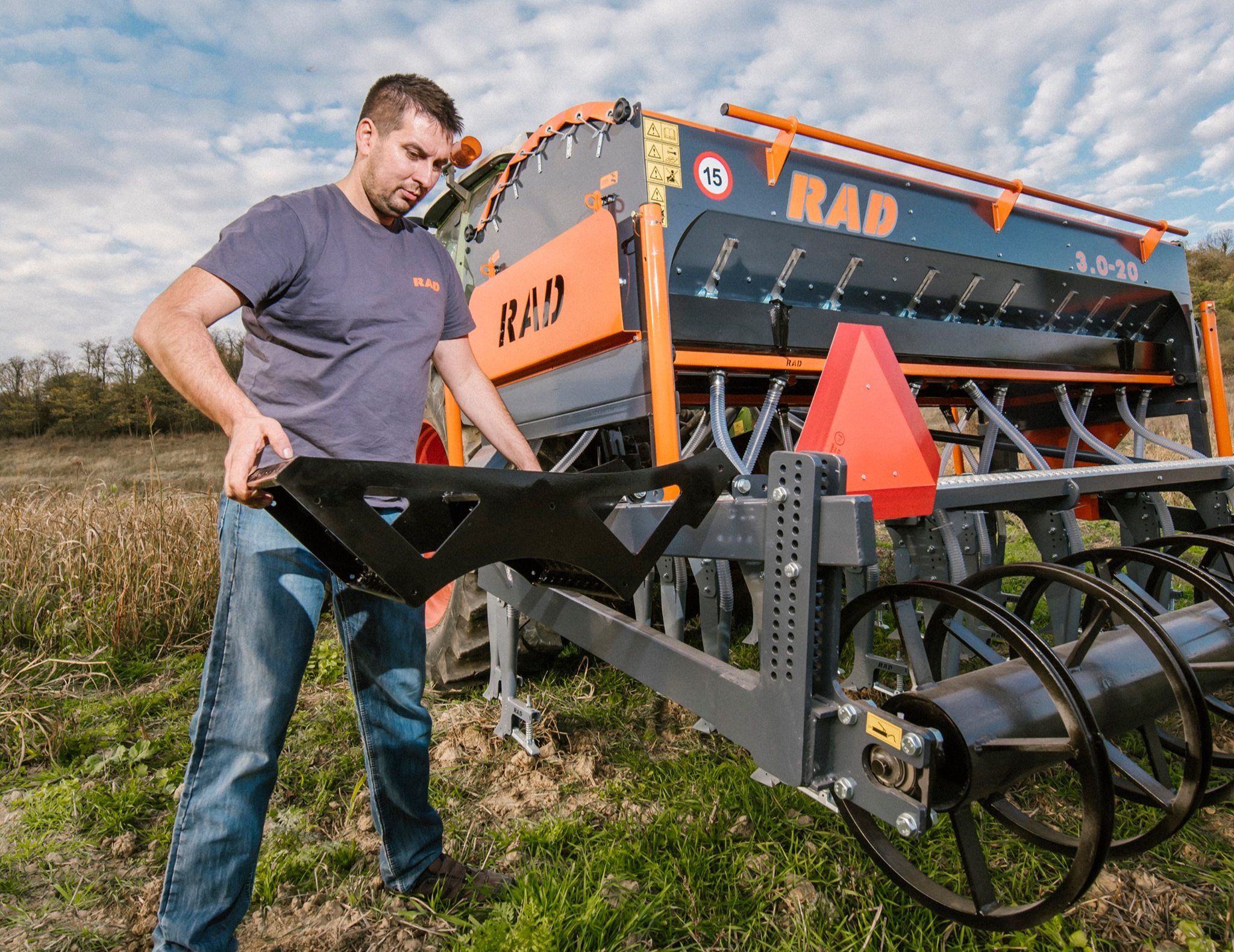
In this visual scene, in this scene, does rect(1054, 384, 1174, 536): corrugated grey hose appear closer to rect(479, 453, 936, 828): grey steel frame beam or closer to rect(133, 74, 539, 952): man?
rect(479, 453, 936, 828): grey steel frame beam

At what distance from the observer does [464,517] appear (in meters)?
1.54

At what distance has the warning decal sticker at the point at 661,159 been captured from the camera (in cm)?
274

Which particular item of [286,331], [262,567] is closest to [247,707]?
A: [262,567]

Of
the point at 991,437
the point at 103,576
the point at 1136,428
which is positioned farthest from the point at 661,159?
the point at 103,576

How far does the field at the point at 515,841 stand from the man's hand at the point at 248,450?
1.19 meters

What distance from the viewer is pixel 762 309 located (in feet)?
9.85

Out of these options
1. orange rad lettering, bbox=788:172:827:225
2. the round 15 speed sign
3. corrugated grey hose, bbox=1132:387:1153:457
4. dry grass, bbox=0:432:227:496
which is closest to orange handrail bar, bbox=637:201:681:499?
the round 15 speed sign

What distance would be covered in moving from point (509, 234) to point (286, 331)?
81.1 inches

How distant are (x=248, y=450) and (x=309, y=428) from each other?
1.70 ft

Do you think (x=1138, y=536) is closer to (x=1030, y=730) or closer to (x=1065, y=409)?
(x=1065, y=409)

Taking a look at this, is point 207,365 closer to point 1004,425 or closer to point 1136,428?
point 1004,425

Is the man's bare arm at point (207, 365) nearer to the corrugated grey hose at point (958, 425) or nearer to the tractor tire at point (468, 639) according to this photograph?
the tractor tire at point (468, 639)

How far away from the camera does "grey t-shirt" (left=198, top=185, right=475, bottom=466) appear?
1686mm

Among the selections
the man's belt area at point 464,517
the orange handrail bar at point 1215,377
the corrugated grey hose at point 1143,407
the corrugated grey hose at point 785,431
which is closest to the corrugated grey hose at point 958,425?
the corrugated grey hose at point 1143,407
